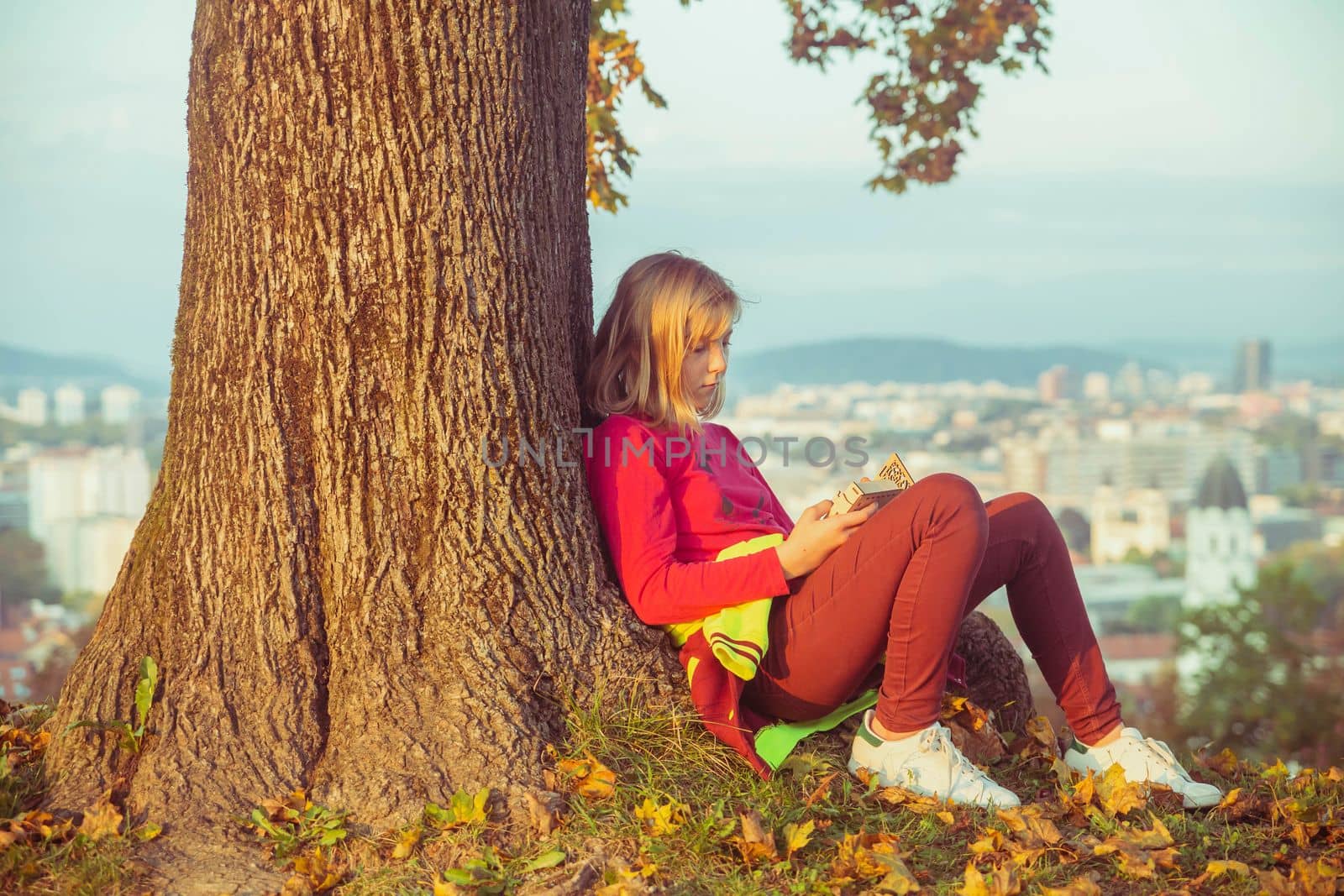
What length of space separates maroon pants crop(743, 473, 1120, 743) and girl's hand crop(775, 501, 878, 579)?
0.03 m

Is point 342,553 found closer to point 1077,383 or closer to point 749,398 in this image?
point 749,398

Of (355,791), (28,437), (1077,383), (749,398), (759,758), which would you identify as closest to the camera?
(355,791)

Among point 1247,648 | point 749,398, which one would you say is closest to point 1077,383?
point 749,398

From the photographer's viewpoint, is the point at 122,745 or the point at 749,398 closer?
the point at 122,745

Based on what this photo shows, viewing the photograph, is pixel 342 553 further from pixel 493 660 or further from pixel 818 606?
pixel 818 606

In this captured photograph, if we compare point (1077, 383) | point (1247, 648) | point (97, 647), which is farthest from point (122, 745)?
point (1077, 383)

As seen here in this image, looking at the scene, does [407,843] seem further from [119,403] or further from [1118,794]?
[119,403]

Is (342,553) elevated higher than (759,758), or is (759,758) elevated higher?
(342,553)

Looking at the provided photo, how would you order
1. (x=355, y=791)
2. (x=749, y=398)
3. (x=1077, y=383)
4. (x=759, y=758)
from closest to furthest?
1. (x=355, y=791)
2. (x=759, y=758)
3. (x=749, y=398)
4. (x=1077, y=383)

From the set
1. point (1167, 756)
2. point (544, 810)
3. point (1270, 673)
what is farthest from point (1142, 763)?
point (1270, 673)

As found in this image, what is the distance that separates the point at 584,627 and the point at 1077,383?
78.6 metres

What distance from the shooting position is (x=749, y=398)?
165 feet

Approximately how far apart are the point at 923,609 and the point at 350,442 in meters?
1.44

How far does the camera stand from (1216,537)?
207 ft
